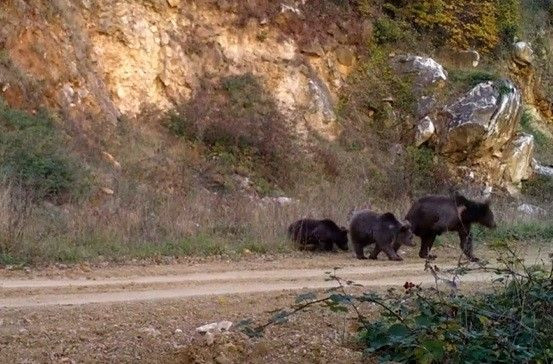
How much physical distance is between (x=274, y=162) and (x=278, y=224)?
864 cm

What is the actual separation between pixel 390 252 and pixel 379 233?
413 mm

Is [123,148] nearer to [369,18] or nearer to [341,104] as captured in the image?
[341,104]

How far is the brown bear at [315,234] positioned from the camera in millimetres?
17547

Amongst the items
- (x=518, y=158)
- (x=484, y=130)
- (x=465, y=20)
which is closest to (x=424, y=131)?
(x=484, y=130)

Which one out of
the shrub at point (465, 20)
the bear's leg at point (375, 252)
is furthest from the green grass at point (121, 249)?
the shrub at point (465, 20)

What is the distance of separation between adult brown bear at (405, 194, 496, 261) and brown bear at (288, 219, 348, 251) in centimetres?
149

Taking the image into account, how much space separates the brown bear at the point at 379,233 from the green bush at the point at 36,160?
5963 millimetres

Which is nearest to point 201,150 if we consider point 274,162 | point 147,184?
point 274,162

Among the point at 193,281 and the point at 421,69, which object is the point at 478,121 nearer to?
the point at 421,69

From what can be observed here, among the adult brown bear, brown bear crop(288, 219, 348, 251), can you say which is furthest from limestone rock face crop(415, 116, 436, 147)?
brown bear crop(288, 219, 348, 251)

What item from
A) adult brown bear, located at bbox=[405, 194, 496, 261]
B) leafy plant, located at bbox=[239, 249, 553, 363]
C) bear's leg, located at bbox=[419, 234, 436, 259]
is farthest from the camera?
bear's leg, located at bbox=[419, 234, 436, 259]

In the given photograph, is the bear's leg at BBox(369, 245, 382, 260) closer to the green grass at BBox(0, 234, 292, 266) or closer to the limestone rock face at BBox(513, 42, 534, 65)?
the green grass at BBox(0, 234, 292, 266)

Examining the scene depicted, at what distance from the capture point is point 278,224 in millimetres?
18344

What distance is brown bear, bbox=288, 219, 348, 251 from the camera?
17547 millimetres
